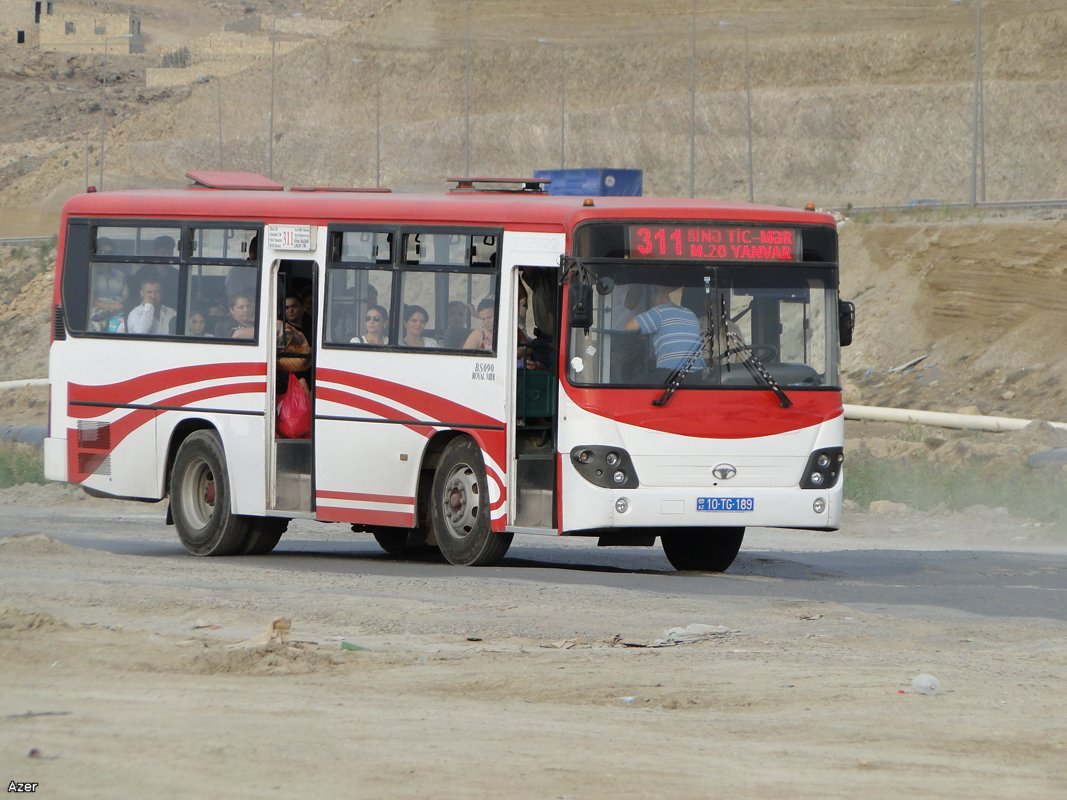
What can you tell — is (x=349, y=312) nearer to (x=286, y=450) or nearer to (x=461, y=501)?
(x=286, y=450)

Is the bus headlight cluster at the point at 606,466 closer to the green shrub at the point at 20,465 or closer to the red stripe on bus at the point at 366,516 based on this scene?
the red stripe on bus at the point at 366,516

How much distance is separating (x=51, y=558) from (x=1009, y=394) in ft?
84.7

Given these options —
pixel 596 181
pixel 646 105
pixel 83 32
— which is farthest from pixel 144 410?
pixel 83 32

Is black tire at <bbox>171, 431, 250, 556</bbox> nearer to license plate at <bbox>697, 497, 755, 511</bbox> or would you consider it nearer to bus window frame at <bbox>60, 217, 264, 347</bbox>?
bus window frame at <bbox>60, 217, 264, 347</bbox>

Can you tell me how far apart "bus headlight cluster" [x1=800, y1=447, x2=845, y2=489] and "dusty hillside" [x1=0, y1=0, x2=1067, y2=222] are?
75.6 m

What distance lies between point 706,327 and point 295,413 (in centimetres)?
404

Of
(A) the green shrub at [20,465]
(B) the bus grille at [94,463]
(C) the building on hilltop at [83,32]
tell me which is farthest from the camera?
(C) the building on hilltop at [83,32]

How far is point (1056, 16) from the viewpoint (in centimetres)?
10781

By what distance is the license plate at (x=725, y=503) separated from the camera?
52.6 ft

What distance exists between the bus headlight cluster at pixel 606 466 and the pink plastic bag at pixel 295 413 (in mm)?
3219

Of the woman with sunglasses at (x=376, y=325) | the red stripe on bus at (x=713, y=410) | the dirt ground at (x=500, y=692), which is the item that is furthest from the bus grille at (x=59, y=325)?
the red stripe on bus at (x=713, y=410)

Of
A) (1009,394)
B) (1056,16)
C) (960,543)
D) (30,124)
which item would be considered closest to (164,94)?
(30,124)

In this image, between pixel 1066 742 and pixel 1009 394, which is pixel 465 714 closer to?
pixel 1066 742

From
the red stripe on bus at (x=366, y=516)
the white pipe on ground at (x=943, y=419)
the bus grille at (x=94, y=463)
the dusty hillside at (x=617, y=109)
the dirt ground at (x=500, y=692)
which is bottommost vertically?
the dirt ground at (x=500, y=692)
